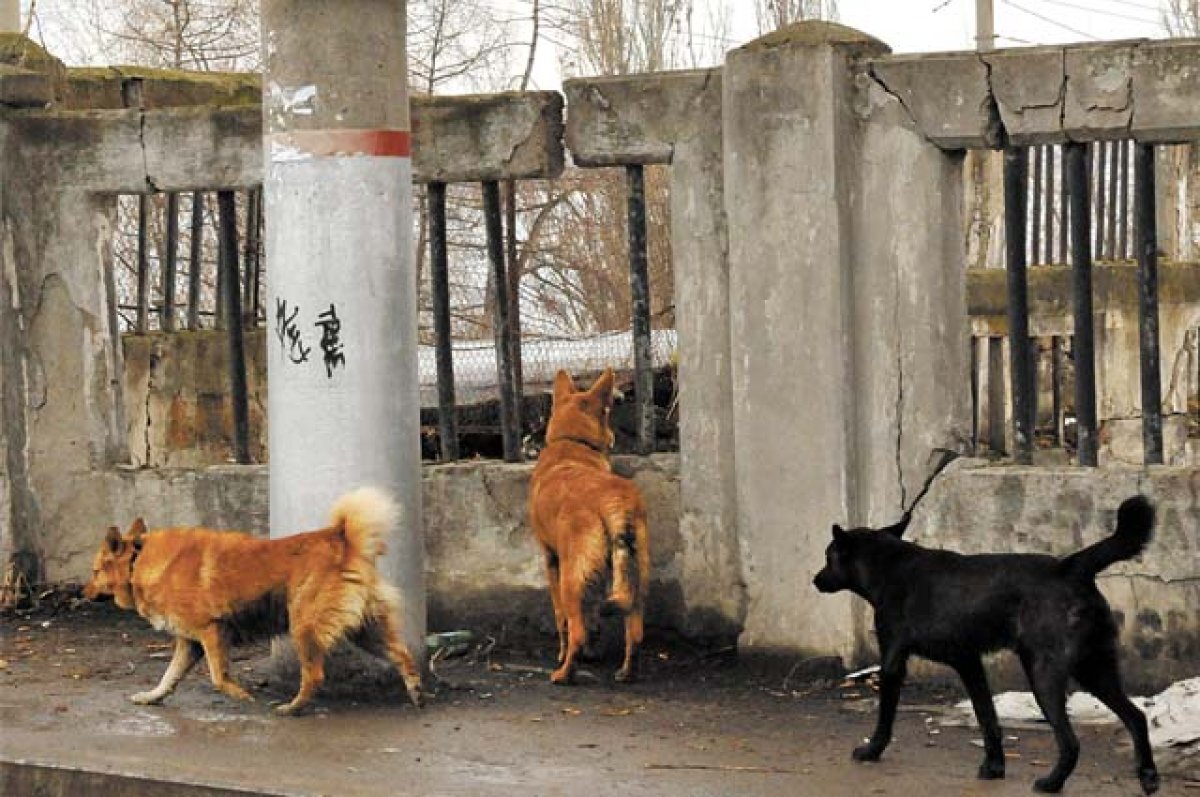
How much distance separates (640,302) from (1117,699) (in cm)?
316

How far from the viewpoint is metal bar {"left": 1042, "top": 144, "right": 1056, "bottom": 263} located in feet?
48.9

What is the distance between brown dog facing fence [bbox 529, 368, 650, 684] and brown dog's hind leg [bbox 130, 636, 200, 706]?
1.46 meters

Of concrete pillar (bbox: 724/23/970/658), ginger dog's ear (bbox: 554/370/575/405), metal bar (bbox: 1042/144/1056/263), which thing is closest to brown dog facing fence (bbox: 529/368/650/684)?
ginger dog's ear (bbox: 554/370/575/405)

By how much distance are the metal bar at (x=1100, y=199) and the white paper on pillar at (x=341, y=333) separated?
317 inches

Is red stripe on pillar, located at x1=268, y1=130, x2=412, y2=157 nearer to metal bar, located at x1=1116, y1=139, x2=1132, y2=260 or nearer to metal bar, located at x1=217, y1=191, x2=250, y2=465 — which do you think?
metal bar, located at x1=217, y1=191, x2=250, y2=465

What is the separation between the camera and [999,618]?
22.7 feet

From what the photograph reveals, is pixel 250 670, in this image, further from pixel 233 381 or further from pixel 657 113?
pixel 657 113

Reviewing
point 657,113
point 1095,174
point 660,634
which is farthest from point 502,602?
point 1095,174

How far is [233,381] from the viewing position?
398 inches

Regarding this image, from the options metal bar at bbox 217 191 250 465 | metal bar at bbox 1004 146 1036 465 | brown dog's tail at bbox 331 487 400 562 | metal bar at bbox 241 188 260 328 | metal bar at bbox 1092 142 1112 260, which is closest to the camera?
brown dog's tail at bbox 331 487 400 562

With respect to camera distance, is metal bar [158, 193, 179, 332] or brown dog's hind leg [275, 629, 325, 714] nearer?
brown dog's hind leg [275, 629, 325, 714]

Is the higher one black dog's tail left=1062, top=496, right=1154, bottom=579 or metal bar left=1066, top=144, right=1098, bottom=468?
metal bar left=1066, top=144, right=1098, bottom=468

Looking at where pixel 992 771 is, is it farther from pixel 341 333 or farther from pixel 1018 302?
pixel 341 333

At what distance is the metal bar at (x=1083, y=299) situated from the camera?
8148mm
